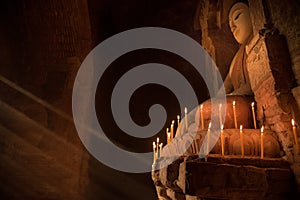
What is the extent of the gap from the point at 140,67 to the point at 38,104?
4.44 metres

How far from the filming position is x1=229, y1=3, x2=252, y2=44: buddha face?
13.4 ft

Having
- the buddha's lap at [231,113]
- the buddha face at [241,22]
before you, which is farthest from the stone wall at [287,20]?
the buddha face at [241,22]

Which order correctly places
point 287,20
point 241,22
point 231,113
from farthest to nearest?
1. point 241,22
2. point 231,113
3. point 287,20

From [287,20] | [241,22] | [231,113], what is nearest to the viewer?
[287,20]

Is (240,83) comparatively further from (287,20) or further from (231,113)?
(287,20)

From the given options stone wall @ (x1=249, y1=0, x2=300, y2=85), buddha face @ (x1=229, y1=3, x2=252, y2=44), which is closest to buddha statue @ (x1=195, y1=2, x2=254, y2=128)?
buddha face @ (x1=229, y1=3, x2=252, y2=44)

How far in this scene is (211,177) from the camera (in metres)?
2.16

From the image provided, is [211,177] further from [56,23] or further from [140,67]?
[140,67]

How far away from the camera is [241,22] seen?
4.12 metres

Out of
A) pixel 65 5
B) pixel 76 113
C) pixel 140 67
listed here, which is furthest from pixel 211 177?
pixel 140 67

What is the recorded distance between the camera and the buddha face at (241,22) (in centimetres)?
407

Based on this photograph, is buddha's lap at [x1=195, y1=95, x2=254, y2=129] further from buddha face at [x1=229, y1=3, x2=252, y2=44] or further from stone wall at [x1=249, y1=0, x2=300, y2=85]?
buddha face at [x1=229, y1=3, x2=252, y2=44]

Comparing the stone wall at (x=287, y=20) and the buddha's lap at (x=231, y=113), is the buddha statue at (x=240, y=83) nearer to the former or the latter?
the buddha's lap at (x=231, y=113)

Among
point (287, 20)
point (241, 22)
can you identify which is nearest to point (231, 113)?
point (287, 20)
